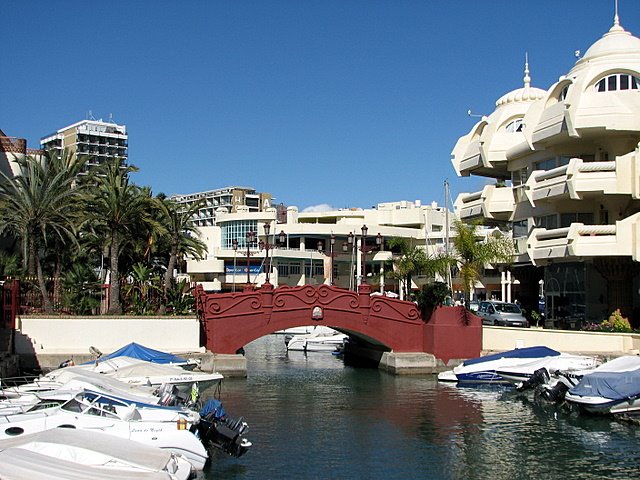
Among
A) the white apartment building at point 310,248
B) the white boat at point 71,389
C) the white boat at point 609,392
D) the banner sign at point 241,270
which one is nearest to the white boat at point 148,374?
the white boat at point 71,389

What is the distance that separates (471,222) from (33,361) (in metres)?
30.8

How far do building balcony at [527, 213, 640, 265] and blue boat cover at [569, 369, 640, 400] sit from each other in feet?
38.9

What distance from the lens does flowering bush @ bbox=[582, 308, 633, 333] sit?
1826 inches

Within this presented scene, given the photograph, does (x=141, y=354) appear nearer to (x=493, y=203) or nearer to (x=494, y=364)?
(x=494, y=364)

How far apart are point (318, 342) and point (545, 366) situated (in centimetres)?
3074

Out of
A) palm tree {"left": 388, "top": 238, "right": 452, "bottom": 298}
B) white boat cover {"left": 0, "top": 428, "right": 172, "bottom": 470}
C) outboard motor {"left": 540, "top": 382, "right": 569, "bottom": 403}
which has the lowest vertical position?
outboard motor {"left": 540, "top": 382, "right": 569, "bottom": 403}

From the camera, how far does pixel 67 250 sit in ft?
183

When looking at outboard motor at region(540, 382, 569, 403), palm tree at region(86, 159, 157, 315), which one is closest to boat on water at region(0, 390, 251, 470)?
outboard motor at region(540, 382, 569, 403)

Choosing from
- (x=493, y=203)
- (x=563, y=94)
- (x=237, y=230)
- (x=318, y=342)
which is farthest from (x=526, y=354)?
(x=237, y=230)

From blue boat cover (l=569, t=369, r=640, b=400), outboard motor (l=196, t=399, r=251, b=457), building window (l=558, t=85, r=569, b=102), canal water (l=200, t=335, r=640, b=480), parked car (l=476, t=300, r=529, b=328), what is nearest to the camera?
outboard motor (l=196, t=399, r=251, b=457)

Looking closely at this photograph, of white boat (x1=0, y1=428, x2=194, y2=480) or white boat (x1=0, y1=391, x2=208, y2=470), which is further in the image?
white boat (x1=0, y1=391, x2=208, y2=470)

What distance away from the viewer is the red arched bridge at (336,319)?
48.4 m

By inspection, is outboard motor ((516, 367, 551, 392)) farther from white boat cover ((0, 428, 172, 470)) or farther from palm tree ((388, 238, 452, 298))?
white boat cover ((0, 428, 172, 470))

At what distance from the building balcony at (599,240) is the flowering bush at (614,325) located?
368cm
